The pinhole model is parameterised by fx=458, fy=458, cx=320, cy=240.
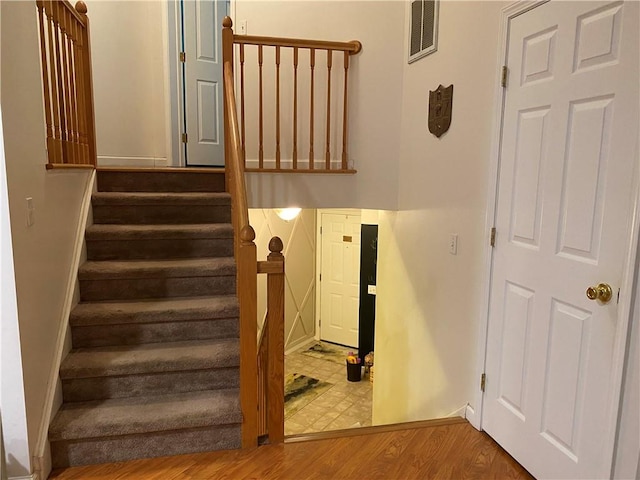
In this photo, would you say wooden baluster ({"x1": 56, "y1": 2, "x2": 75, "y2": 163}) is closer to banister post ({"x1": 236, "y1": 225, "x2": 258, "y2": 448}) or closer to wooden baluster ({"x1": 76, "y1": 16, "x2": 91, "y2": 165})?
wooden baluster ({"x1": 76, "y1": 16, "x2": 91, "y2": 165})

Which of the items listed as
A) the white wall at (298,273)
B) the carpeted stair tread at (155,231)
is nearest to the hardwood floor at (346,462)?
the carpeted stair tread at (155,231)

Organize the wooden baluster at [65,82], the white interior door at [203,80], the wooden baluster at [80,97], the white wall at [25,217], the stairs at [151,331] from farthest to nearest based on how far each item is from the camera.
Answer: the white interior door at [203,80]
the wooden baluster at [80,97]
the wooden baluster at [65,82]
the stairs at [151,331]
the white wall at [25,217]

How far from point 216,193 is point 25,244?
1561mm

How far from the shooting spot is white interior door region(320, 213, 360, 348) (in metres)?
6.88

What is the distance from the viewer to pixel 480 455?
2148mm

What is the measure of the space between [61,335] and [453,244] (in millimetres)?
2081

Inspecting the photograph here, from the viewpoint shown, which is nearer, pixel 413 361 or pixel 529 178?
pixel 529 178

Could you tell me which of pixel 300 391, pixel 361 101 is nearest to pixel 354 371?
pixel 300 391

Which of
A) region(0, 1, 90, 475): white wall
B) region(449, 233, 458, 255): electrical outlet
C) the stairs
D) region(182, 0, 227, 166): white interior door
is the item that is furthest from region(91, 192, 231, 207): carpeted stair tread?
region(449, 233, 458, 255): electrical outlet

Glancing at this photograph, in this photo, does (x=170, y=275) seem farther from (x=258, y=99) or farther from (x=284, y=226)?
(x=284, y=226)

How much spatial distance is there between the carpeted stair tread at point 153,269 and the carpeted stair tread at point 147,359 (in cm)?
42

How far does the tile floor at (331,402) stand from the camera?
5188 mm

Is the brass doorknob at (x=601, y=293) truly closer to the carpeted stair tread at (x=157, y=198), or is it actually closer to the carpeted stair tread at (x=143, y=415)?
the carpeted stair tread at (x=143, y=415)

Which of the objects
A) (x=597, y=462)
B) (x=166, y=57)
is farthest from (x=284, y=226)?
(x=597, y=462)
